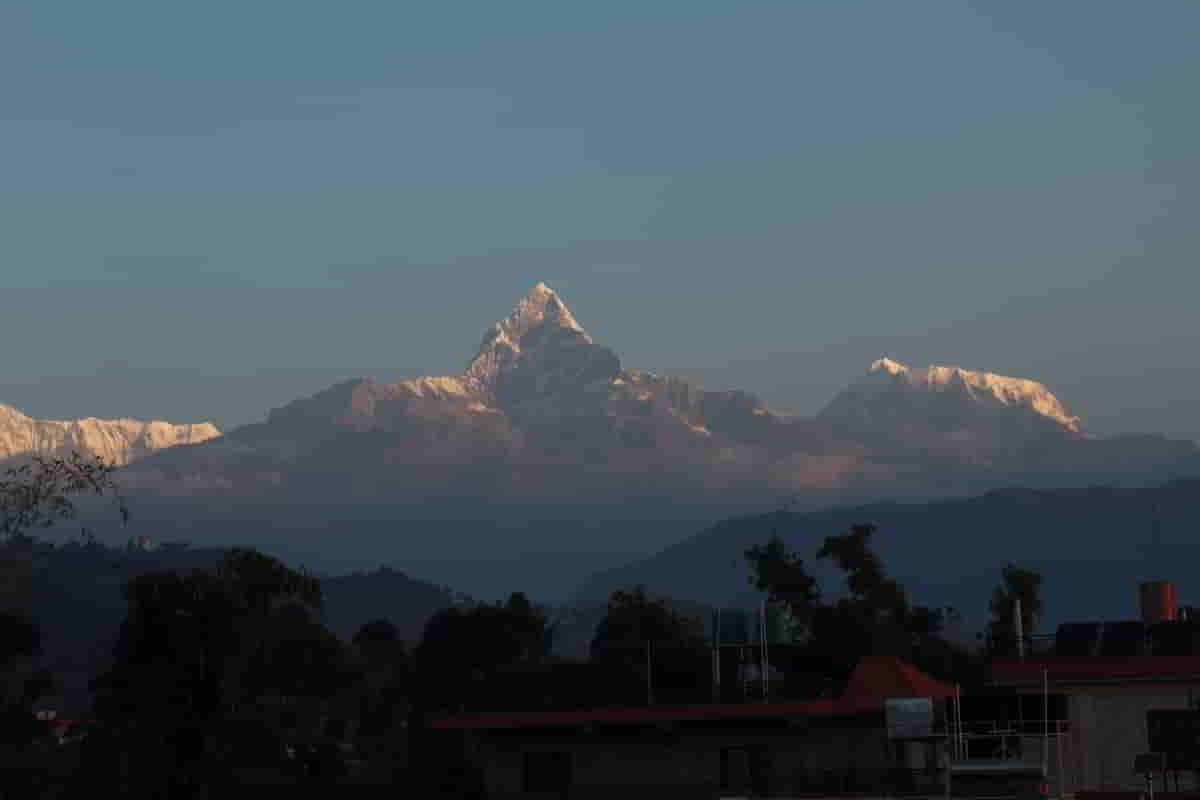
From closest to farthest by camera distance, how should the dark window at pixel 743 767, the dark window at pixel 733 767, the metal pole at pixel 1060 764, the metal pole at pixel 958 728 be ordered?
the metal pole at pixel 1060 764 → the metal pole at pixel 958 728 → the dark window at pixel 743 767 → the dark window at pixel 733 767

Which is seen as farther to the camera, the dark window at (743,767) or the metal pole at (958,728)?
the dark window at (743,767)

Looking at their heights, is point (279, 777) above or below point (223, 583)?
below

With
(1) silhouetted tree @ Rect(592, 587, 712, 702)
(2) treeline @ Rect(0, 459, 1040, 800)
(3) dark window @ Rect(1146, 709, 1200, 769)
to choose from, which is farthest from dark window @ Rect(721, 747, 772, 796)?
(3) dark window @ Rect(1146, 709, 1200, 769)

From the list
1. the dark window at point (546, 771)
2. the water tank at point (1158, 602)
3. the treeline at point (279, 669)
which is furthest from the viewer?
the treeline at point (279, 669)

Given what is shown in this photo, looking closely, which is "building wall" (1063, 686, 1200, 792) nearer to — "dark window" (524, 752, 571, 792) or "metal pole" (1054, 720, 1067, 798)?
"metal pole" (1054, 720, 1067, 798)

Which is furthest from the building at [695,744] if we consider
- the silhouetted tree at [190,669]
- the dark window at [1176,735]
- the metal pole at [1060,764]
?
the silhouetted tree at [190,669]

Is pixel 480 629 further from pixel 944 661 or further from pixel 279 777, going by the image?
pixel 279 777

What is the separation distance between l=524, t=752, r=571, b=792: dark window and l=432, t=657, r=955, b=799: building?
0.11ft

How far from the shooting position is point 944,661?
118875mm

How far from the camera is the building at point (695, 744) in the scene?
2499 inches

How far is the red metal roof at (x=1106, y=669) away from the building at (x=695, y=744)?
19.2 feet

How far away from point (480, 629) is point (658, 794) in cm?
11046


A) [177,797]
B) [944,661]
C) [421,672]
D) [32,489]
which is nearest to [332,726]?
[421,672]

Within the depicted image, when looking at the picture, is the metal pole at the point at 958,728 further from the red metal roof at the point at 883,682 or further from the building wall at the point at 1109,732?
the red metal roof at the point at 883,682
